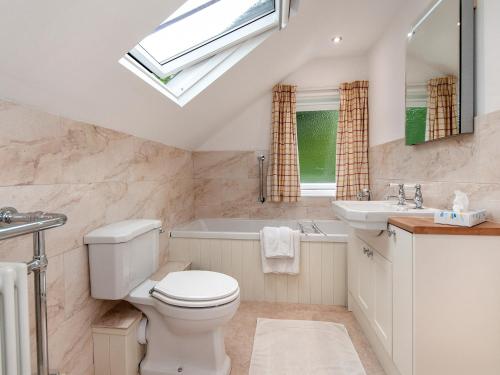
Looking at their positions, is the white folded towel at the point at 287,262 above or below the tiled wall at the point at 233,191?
below

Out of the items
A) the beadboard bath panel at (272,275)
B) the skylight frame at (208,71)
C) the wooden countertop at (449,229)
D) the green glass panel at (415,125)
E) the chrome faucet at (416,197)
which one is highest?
the skylight frame at (208,71)

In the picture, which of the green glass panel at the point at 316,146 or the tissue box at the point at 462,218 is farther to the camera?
the green glass panel at the point at 316,146

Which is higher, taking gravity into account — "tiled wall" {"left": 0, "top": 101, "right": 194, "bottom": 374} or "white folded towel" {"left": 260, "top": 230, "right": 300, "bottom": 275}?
"tiled wall" {"left": 0, "top": 101, "right": 194, "bottom": 374}

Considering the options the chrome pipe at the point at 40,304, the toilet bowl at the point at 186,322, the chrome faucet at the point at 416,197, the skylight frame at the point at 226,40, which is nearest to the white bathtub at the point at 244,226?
the chrome faucet at the point at 416,197

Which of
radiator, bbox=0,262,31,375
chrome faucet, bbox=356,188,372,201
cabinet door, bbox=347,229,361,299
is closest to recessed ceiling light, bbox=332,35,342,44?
chrome faucet, bbox=356,188,372,201

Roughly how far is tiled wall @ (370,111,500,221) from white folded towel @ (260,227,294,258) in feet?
3.43

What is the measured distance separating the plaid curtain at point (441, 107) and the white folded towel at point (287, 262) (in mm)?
1242

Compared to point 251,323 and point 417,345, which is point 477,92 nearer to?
point 417,345

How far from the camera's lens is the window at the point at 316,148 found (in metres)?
3.34

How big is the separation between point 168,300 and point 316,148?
8.32ft

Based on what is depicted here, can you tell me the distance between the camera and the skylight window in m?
1.74

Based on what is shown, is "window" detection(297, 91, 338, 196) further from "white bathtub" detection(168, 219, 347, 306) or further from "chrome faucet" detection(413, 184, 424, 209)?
"chrome faucet" detection(413, 184, 424, 209)

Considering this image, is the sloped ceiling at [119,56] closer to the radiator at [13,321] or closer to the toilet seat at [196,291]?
the radiator at [13,321]

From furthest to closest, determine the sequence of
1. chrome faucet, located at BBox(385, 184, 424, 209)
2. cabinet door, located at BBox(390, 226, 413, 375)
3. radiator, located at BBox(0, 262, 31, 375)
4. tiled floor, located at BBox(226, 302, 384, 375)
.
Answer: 1. chrome faucet, located at BBox(385, 184, 424, 209)
2. tiled floor, located at BBox(226, 302, 384, 375)
3. cabinet door, located at BBox(390, 226, 413, 375)
4. radiator, located at BBox(0, 262, 31, 375)
